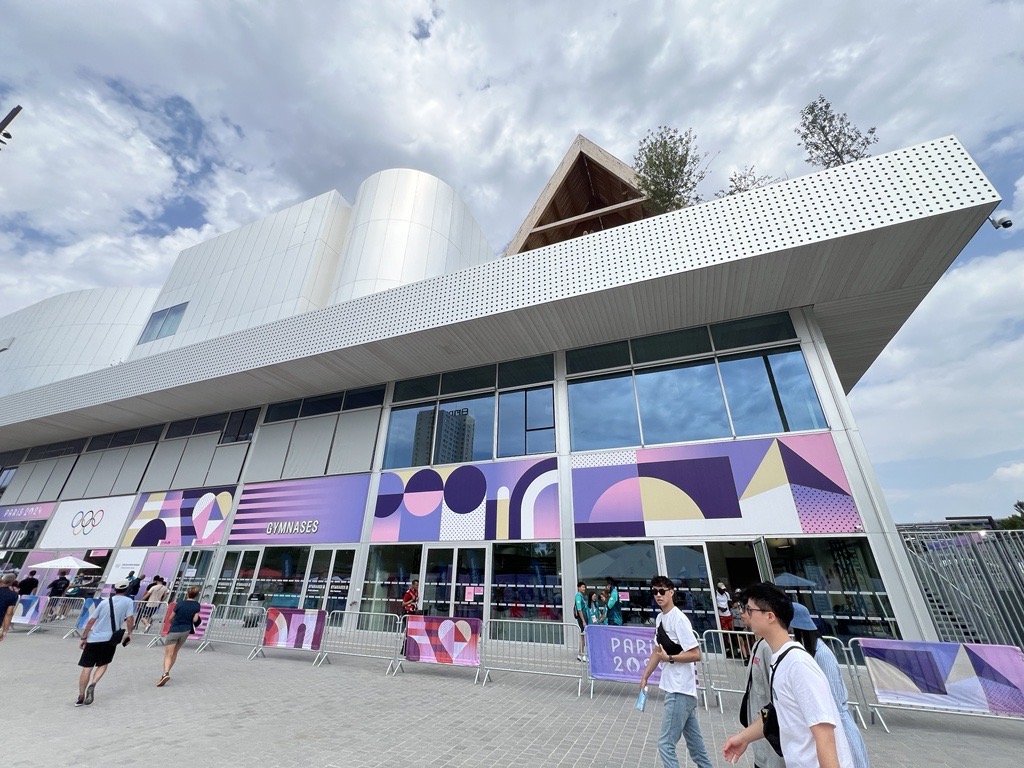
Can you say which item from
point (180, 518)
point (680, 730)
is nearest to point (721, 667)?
point (680, 730)

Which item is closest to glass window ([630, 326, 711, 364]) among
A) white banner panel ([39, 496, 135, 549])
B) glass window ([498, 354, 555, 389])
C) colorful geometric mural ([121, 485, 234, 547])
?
glass window ([498, 354, 555, 389])

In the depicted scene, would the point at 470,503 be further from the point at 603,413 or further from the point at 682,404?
the point at 682,404

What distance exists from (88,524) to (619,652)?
2566cm

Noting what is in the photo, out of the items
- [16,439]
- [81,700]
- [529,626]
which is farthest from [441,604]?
[16,439]

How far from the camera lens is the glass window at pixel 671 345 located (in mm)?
13000

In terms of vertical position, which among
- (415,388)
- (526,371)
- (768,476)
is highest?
(415,388)

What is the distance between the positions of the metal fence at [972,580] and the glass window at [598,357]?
7987mm

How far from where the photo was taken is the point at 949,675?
585 cm

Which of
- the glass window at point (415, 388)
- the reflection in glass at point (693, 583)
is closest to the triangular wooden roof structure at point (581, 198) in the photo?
the glass window at point (415, 388)

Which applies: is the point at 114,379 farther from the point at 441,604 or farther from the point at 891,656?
the point at 891,656

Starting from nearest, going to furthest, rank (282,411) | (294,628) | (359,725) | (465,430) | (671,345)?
(359,725)
(294,628)
(671,345)
(465,430)
(282,411)

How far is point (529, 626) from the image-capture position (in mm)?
9328

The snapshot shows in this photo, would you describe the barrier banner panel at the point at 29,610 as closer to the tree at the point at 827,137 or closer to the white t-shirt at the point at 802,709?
the white t-shirt at the point at 802,709

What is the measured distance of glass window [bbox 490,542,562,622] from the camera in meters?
11.7
